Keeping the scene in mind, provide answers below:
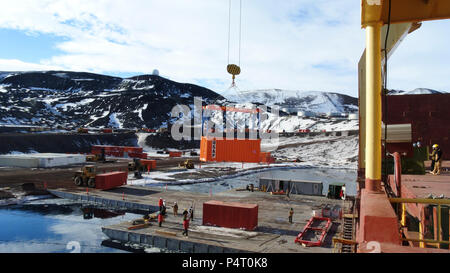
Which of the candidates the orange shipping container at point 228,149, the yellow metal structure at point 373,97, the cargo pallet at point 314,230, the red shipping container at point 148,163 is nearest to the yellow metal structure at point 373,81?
the yellow metal structure at point 373,97

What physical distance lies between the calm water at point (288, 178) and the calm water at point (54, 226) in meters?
12.8

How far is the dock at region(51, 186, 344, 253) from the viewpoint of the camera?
57.2 ft

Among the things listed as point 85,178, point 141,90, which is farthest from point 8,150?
point 141,90

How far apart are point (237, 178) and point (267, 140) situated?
5805cm

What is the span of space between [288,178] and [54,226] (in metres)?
39.3

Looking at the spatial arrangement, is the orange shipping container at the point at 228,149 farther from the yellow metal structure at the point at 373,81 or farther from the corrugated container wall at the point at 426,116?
the yellow metal structure at the point at 373,81

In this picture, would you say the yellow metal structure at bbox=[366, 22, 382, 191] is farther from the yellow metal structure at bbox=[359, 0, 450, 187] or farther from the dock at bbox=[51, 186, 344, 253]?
the dock at bbox=[51, 186, 344, 253]

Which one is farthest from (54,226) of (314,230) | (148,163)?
(148,163)

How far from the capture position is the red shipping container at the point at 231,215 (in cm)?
2058

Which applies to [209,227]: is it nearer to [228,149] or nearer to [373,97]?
[373,97]

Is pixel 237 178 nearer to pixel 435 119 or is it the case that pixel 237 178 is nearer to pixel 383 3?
pixel 435 119

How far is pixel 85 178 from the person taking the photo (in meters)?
36.0

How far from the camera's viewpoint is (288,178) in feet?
179

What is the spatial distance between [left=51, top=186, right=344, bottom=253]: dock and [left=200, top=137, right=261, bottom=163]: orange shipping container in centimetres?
464
